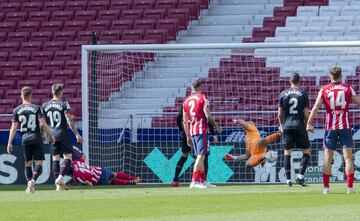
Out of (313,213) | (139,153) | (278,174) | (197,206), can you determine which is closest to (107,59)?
(139,153)

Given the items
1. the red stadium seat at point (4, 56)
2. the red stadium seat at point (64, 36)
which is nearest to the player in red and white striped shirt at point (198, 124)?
the red stadium seat at point (64, 36)

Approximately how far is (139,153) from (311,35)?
7438 millimetres

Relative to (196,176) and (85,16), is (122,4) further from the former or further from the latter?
(196,176)

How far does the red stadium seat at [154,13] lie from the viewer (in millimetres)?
32094

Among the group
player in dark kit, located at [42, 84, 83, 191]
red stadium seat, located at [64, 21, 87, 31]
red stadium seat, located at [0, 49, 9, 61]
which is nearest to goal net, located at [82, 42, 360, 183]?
player in dark kit, located at [42, 84, 83, 191]

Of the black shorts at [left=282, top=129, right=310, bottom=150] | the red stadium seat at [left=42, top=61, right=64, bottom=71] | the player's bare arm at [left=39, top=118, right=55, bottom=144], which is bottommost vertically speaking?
the black shorts at [left=282, top=129, right=310, bottom=150]

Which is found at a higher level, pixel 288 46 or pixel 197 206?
pixel 288 46

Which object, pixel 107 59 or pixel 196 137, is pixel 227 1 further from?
pixel 196 137

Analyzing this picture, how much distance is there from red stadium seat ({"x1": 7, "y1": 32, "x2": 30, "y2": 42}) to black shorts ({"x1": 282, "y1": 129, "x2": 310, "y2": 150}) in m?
13.8

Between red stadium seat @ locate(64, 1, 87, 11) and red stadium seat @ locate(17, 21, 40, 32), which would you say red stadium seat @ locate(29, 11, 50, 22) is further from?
red stadium seat @ locate(64, 1, 87, 11)

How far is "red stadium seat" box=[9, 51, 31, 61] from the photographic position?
31.6 metres

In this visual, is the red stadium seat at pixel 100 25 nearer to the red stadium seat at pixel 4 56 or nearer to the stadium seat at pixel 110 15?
the stadium seat at pixel 110 15

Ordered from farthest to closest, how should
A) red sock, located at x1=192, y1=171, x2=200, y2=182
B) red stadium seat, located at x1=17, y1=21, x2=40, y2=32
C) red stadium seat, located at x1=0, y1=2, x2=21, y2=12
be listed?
red stadium seat, located at x1=0, y1=2, x2=21, y2=12 → red stadium seat, located at x1=17, y1=21, x2=40, y2=32 → red sock, located at x1=192, y1=171, x2=200, y2=182

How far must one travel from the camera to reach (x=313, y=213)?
13.4 m
